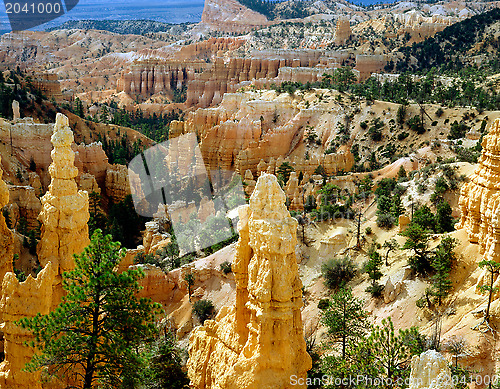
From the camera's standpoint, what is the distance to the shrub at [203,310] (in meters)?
25.5

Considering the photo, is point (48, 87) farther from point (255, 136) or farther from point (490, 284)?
point (490, 284)

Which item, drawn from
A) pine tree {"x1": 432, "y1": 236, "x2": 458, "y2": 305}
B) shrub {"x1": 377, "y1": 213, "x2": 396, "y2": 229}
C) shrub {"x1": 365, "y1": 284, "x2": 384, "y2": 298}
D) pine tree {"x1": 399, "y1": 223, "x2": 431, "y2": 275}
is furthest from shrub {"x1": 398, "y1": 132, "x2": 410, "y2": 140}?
pine tree {"x1": 432, "y1": 236, "x2": 458, "y2": 305}

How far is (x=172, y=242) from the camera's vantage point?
34.9 m

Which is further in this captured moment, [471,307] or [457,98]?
[457,98]

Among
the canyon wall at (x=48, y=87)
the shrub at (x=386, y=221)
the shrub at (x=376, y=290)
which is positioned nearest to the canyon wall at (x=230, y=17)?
the canyon wall at (x=48, y=87)

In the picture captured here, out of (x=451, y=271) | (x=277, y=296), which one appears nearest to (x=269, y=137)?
(x=451, y=271)

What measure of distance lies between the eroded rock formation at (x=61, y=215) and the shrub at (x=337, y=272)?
14465 millimetres

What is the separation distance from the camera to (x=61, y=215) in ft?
50.2

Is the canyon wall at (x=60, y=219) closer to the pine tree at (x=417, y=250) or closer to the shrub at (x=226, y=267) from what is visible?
the shrub at (x=226, y=267)

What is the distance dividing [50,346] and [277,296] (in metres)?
5.06

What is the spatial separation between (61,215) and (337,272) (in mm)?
15479

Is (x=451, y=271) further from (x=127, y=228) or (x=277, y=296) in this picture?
(x=127, y=228)

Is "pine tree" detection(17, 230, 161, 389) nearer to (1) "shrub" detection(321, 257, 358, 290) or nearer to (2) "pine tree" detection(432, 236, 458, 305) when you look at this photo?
(2) "pine tree" detection(432, 236, 458, 305)

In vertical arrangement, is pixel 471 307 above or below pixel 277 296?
below
